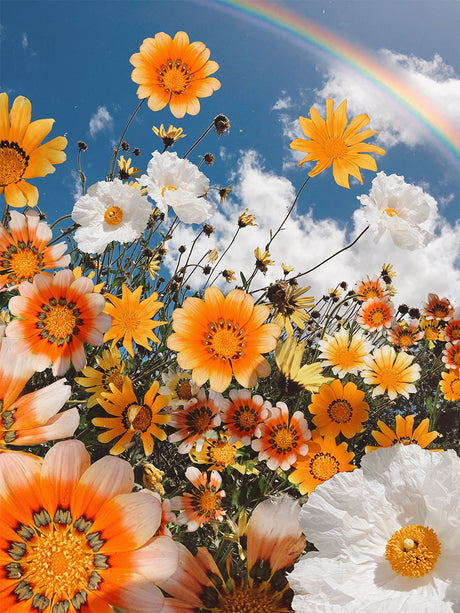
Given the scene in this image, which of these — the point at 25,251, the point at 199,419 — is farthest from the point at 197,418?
the point at 25,251

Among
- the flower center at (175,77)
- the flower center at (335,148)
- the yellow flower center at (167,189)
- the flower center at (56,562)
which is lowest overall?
the flower center at (56,562)

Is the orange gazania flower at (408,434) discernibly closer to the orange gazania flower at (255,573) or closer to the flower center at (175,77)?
the orange gazania flower at (255,573)

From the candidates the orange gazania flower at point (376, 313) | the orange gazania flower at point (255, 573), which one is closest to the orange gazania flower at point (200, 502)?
the orange gazania flower at point (255, 573)

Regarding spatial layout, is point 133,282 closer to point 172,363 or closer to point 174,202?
point 172,363

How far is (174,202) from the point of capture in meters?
0.69

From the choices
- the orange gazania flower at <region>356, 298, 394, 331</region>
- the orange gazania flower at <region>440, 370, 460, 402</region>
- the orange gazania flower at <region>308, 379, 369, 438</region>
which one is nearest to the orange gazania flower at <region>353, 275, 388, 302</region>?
the orange gazania flower at <region>356, 298, 394, 331</region>

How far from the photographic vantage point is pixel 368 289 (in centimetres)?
237

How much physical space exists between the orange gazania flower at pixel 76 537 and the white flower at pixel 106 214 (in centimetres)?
49

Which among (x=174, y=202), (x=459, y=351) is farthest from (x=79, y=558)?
(x=459, y=351)

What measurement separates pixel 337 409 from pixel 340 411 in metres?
0.02

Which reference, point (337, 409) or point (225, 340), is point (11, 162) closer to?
point (225, 340)

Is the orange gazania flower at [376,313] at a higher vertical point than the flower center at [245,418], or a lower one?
higher

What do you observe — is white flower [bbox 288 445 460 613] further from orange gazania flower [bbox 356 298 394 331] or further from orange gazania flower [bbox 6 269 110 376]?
orange gazania flower [bbox 356 298 394 331]

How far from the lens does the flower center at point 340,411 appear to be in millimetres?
953
